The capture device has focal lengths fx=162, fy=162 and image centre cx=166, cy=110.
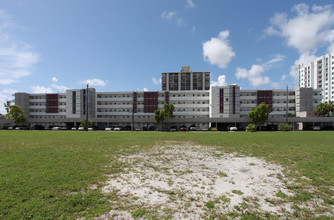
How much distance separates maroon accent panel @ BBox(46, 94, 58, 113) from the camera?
3019 inches

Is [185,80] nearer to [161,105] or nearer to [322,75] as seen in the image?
[161,105]

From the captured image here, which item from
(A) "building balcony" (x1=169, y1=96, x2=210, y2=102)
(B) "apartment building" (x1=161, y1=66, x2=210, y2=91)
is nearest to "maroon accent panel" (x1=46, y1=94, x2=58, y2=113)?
(A) "building balcony" (x1=169, y1=96, x2=210, y2=102)

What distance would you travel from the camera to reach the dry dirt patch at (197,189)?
4.97 metres

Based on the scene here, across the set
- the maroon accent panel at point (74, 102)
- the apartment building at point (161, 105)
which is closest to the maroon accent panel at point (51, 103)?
the apartment building at point (161, 105)

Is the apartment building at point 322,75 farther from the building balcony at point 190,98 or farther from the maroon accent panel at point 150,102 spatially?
the maroon accent panel at point 150,102

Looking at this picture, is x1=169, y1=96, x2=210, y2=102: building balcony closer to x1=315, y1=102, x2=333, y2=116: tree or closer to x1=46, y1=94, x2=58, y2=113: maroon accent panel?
x1=315, y1=102, x2=333, y2=116: tree

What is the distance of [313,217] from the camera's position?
4633 millimetres

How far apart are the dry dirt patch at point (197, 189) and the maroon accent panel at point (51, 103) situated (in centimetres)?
8407

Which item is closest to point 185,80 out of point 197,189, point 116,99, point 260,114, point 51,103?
point 116,99

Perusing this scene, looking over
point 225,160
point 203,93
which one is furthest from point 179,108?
point 225,160

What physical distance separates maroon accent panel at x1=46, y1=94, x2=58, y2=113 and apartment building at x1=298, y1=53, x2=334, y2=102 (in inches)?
5795

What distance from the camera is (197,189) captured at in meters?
6.48

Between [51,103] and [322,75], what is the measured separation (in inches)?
6351

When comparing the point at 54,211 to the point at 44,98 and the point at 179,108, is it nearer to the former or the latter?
the point at 179,108
